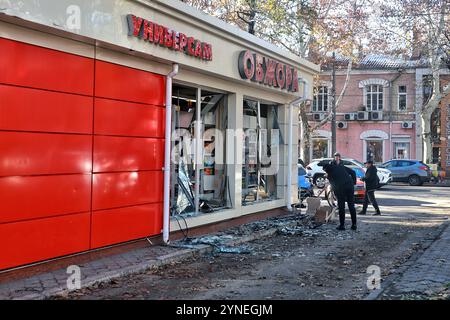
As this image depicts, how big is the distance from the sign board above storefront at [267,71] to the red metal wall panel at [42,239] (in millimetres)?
5127

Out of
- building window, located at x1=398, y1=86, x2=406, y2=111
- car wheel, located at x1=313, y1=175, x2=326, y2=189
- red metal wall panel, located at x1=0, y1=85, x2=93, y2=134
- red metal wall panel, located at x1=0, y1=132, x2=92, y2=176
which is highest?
building window, located at x1=398, y1=86, x2=406, y2=111

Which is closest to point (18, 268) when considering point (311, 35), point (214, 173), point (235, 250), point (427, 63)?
point (235, 250)

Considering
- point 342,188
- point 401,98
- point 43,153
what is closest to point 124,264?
point 43,153

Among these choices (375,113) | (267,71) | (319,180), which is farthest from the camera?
(375,113)

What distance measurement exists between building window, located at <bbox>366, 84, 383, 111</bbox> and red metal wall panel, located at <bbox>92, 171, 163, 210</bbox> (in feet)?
108

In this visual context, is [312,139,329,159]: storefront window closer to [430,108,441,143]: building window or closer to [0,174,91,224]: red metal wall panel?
[430,108,441,143]: building window

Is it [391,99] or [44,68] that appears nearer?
[44,68]

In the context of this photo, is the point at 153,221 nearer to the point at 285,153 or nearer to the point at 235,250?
the point at 235,250

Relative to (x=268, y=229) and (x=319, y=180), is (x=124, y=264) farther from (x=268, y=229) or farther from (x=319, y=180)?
(x=319, y=180)

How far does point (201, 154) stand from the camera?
420 inches

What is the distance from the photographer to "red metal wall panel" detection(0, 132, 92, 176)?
6180mm

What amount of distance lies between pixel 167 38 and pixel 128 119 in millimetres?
1556

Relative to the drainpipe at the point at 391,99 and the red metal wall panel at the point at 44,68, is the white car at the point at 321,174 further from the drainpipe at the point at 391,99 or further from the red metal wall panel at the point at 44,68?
the red metal wall panel at the point at 44,68

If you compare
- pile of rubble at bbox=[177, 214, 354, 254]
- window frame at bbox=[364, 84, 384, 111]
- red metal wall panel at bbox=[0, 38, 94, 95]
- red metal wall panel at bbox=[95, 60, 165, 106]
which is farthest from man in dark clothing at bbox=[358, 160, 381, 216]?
window frame at bbox=[364, 84, 384, 111]
